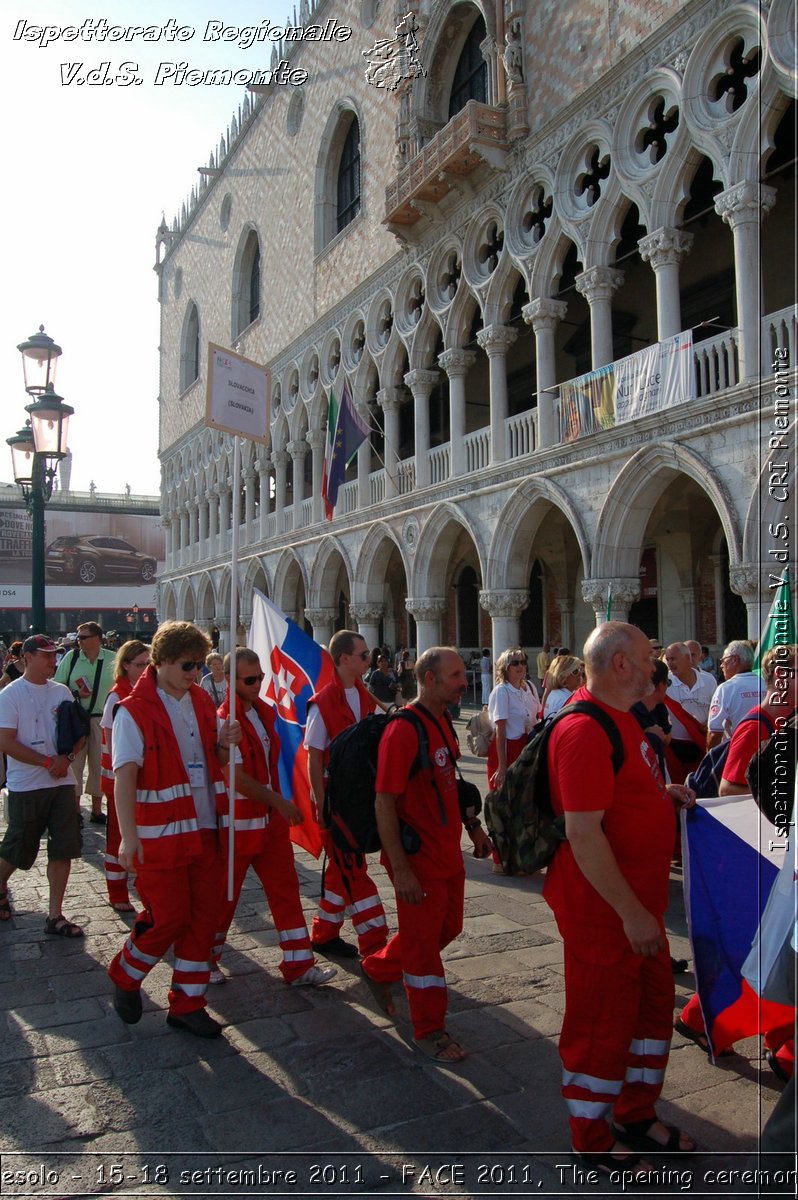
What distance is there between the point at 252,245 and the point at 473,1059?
28.5m

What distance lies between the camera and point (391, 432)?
18344 millimetres

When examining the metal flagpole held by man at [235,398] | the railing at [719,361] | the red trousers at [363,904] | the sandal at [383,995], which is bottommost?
the sandal at [383,995]

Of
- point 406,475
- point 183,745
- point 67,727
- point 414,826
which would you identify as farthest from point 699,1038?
point 406,475

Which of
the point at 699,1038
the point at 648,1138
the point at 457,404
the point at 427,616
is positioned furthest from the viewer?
the point at 427,616

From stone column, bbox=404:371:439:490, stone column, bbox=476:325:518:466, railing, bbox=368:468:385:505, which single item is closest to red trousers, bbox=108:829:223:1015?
stone column, bbox=476:325:518:466

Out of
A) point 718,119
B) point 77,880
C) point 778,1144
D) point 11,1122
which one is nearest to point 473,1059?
point 778,1144

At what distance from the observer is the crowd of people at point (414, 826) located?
2523 mm

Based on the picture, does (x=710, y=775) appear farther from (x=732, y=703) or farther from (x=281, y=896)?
(x=281, y=896)

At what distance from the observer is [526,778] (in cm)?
276

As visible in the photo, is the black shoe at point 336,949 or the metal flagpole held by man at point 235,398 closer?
the black shoe at point 336,949

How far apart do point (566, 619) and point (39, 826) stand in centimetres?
1500

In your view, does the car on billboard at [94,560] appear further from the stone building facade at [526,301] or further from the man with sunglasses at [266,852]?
the man with sunglasses at [266,852]

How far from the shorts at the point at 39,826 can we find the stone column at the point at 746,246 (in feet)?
28.7

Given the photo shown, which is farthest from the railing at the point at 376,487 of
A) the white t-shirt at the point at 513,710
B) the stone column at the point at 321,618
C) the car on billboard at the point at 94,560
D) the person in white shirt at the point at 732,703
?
the car on billboard at the point at 94,560
